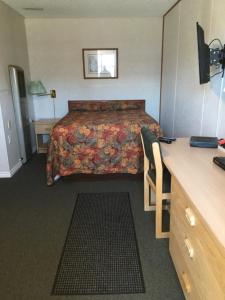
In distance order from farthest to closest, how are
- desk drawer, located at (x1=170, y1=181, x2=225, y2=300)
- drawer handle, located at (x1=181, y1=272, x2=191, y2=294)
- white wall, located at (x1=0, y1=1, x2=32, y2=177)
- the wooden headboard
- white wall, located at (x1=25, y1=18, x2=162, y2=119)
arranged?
1. the wooden headboard
2. white wall, located at (x1=25, y1=18, x2=162, y2=119)
3. white wall, located at (x1=0, y1=1, x2=32, y2=177)
4. drawer handle, located at (x1=181, y1=272, x2=191, y2=294)
5. desk drawer, located at (x1=170, y1=181, x2=225, y2=300)

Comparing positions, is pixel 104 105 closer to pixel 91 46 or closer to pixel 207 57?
pixel 91 46

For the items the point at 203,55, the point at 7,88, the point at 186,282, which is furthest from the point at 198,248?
the point at 7,88

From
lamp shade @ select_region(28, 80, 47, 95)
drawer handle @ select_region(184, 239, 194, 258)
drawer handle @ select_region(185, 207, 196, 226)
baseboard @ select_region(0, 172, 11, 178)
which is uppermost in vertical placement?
lamp shade @ select_region(28, 80, 47, 95)

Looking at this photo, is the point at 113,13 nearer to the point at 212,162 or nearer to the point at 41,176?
the point at 41,176

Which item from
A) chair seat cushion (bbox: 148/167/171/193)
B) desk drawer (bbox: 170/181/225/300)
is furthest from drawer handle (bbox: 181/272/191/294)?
chair seat cushion (bbox: 148/167/171/193)

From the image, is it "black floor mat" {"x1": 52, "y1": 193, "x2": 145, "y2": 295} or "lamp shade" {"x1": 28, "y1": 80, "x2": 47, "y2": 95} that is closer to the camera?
"black floor mat" {"x1": 52, "y1": 193, "x2": 145, "y2": 295}

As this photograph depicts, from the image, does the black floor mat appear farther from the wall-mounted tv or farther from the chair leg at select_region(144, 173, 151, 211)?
the wall-mounted tv

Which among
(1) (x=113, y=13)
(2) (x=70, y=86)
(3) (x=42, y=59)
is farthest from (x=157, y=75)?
(3) (x=42, y=59)

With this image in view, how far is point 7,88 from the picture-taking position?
3518 mm

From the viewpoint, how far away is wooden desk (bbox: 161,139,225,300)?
0.97 meters

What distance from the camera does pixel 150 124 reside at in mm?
3143

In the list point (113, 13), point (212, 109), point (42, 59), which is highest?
point (113, 13)

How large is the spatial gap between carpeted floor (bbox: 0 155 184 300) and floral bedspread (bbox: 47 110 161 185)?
0.23 m

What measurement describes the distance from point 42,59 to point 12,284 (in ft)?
13.1
